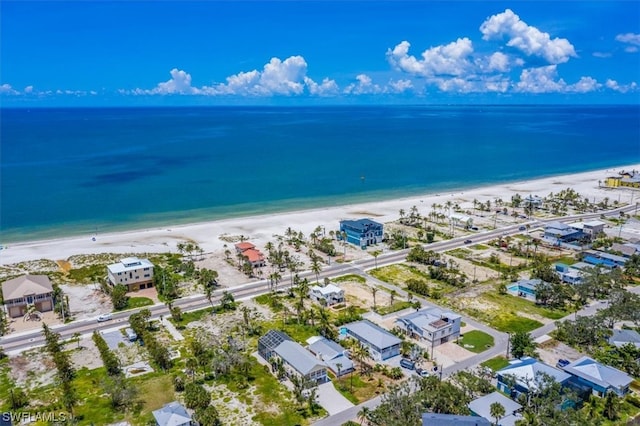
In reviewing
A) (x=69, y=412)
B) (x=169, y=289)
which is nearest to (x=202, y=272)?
(x=169, y=289)

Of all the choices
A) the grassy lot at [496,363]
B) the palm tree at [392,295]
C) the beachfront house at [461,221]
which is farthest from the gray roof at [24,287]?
the beachfront house at [461,221]

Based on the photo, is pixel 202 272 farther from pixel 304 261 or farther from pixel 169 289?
pixel 304 261

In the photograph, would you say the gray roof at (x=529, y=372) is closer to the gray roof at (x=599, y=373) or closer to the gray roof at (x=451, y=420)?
the gray roof at (x=599, y=373)

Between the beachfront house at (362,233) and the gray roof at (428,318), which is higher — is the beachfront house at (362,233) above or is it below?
above

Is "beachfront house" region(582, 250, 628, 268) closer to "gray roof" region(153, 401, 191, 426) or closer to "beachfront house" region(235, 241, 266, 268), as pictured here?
"beachfront house" region(235, 241, 266, 268)

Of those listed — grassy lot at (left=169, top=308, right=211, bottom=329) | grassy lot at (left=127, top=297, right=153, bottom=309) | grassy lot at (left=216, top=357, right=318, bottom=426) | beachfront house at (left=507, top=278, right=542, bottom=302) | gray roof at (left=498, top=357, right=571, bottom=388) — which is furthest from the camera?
beachfront house at (left=507, top=278, right=542, bottom=302)

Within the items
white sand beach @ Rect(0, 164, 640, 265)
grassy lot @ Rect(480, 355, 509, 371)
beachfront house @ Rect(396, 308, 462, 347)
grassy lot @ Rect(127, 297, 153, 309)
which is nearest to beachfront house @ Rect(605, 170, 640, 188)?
white sand beach @ Rect(0, 164, 640, 265)

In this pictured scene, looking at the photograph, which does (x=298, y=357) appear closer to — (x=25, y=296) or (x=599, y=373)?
(x=599, y=373)
